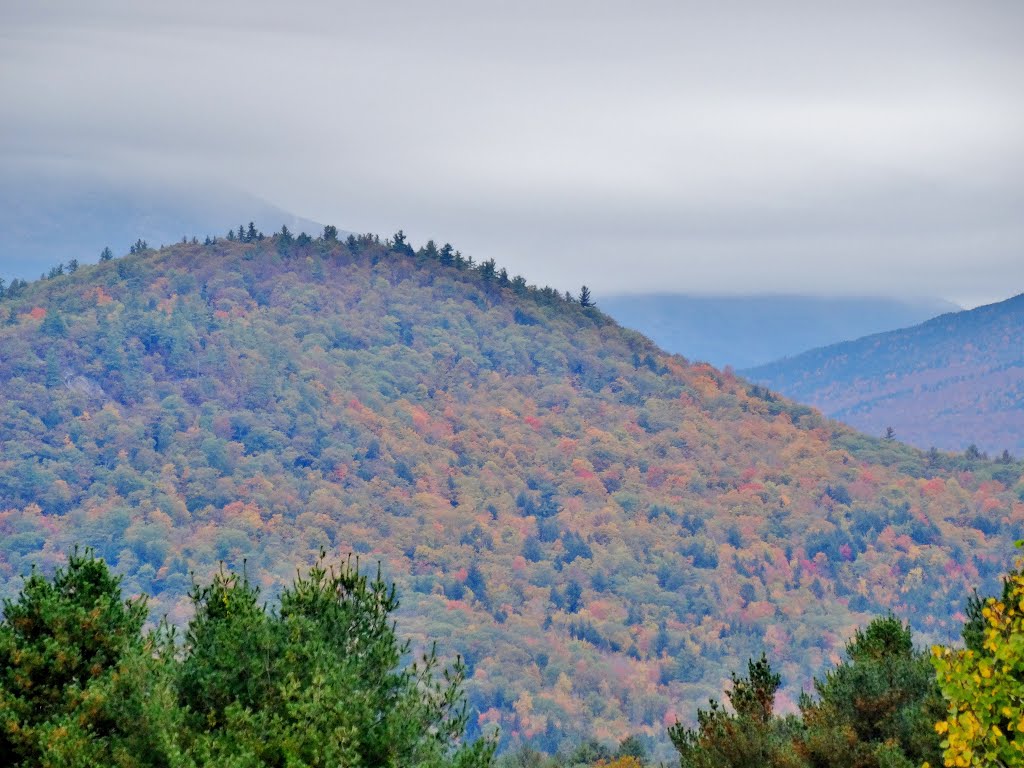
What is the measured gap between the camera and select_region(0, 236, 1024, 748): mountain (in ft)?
457

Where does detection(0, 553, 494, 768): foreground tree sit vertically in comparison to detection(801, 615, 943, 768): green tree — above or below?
above

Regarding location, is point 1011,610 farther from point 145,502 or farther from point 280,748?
point 145,502

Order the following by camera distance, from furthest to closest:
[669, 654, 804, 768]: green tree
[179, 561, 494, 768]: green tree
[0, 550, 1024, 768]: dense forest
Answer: [669, 654, 804, 768]: green tree → [179, 561, 494, 768]: green tree → [0, 550, 1024, 768]: dense forest

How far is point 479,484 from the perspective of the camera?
172750 mm

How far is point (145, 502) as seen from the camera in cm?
15212

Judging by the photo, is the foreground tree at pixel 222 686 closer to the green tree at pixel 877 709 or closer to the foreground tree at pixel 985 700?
the foreground tree at pixel 985 700

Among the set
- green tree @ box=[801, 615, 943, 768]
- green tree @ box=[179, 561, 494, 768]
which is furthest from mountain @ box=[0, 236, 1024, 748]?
green tree @ box=[179, 561, 494, 768]

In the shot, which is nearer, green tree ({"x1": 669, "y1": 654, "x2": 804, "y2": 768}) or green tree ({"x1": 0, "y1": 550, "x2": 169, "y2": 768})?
green tree ({"x1": 0, "y1": 550, "x2": 169, "y2": 768})

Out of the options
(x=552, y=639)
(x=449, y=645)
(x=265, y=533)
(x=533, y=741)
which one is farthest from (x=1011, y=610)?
(x=265, y=533)

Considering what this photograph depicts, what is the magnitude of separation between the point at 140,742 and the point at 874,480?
170 meters

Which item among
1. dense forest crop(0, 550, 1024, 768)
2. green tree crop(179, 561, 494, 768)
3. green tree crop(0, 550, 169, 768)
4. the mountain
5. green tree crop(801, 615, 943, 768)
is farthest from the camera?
the mountain

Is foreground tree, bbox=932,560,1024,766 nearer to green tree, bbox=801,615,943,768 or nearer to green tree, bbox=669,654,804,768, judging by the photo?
green tree, bbox=801,615,943,768

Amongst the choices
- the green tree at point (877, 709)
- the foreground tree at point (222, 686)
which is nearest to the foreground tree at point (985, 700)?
the foreground tree at point (222, 686)

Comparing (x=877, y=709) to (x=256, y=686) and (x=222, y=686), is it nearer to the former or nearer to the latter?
(x=256, y=686)
